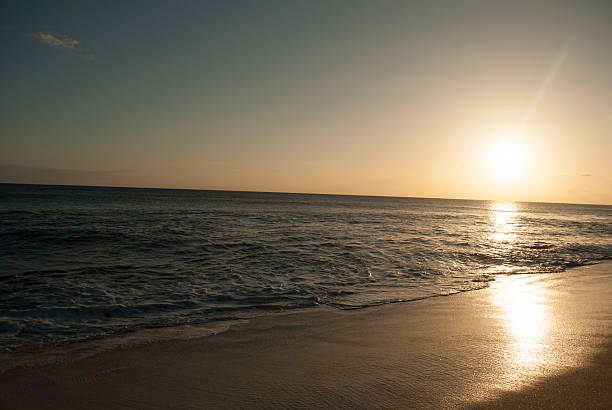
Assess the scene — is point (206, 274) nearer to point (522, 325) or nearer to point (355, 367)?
point (355, 367)

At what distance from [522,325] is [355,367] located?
331 centimetres

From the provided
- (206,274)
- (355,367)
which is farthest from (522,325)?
(206,274)

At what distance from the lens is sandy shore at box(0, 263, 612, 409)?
125 inches

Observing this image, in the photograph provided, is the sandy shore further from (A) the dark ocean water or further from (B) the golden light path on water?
(A) the dark ocean water

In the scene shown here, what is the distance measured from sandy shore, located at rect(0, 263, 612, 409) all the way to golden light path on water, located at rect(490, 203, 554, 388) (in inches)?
1.0

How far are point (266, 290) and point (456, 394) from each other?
540 cm

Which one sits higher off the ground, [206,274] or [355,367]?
[355,367]

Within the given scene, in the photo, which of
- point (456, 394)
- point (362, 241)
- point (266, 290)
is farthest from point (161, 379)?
point (362, 241)

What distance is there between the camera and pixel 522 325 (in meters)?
5.41

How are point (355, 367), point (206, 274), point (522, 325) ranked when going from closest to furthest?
point (355, 367), point (522, 325), point (206, 274)

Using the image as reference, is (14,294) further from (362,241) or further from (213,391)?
(362,241)

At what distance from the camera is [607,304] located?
6.83m

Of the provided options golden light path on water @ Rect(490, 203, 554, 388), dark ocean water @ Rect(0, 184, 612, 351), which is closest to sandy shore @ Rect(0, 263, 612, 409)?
golden light path on water @ Rect(490, 203, 554, 388)

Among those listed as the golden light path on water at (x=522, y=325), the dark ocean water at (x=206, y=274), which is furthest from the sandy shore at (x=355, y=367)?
the dark ocean water at (x=206, y=274)
